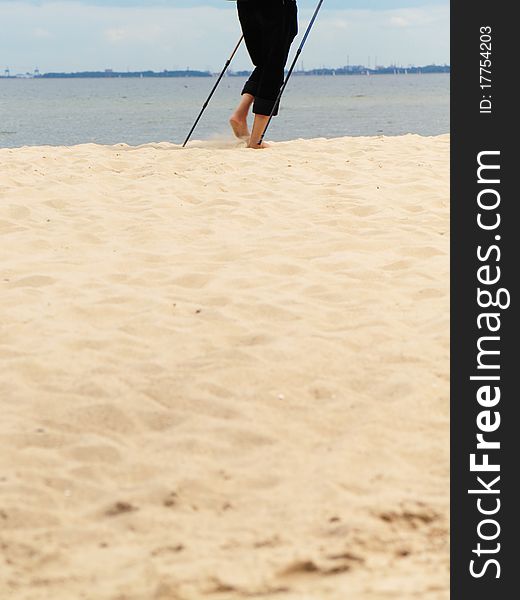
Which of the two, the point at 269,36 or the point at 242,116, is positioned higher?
the point at 269,36

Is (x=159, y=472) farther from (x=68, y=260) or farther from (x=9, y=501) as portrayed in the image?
(x=68, y=260)

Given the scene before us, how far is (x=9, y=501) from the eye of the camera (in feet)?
7.34

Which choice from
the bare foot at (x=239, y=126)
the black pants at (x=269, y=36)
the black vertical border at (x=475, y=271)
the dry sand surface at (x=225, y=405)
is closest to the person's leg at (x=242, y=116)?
the bare foot at (x=239, y=126)

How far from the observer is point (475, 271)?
3.60 meters

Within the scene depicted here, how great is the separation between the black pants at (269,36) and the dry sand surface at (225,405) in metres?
2.59

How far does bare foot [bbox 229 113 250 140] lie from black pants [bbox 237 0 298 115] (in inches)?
20.2

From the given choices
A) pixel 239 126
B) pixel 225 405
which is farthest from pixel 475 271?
pixel 239 126

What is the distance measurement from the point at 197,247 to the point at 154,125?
19.6 m

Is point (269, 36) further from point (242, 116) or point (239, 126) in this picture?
point (239, 126)

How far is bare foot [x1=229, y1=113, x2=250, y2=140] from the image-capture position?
26.3ft

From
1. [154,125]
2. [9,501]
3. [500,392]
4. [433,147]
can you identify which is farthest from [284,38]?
[154,125]

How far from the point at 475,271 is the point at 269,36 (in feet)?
14.3

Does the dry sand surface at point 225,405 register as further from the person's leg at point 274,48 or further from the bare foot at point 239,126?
the bare foot at point 239,126

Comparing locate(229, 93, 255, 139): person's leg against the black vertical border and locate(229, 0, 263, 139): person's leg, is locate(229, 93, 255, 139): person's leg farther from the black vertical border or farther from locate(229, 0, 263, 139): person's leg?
the black vertical border
